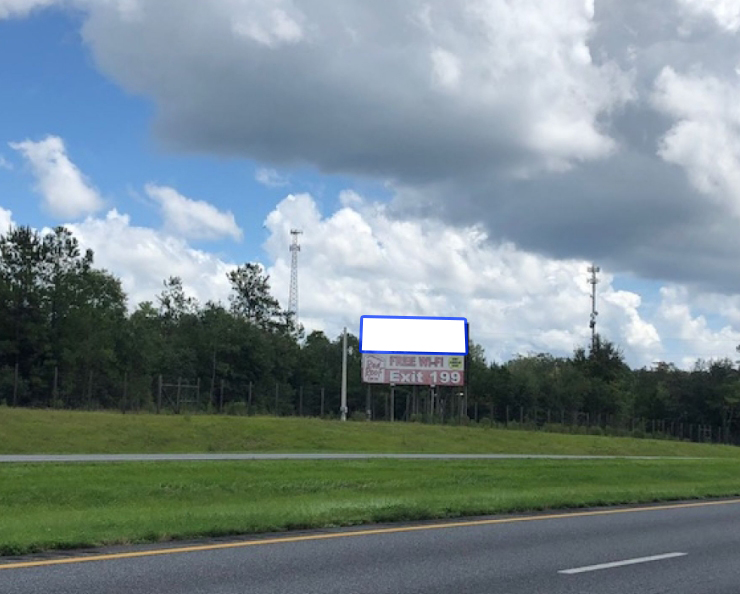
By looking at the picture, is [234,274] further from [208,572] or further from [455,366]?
[208,572]

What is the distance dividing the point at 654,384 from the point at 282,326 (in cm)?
4476

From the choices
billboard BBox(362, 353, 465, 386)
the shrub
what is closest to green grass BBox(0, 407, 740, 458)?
the shrub

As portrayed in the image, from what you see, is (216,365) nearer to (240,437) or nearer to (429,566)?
(240,437)

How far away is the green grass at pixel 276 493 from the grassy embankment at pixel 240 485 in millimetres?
30

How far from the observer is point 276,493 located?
21625mm

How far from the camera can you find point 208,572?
1075cm

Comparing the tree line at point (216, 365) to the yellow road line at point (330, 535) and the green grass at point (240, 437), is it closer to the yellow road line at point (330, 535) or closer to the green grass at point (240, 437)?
the green grass at point (240, 437)

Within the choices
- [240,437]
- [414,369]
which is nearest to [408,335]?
[414,369]

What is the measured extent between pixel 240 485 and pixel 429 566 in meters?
11.4

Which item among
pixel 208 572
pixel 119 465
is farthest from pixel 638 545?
pixel 119 465

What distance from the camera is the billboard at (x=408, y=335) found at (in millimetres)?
62406

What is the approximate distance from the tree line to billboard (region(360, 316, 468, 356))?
18.9 feet

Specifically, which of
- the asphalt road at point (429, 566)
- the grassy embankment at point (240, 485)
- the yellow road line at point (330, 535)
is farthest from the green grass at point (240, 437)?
the asphalt road at point (429, 566)

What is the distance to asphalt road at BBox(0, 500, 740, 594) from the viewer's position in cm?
1005
